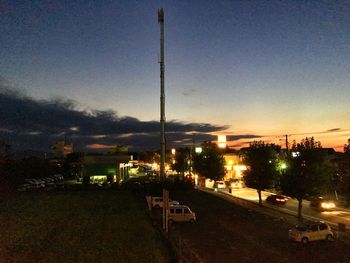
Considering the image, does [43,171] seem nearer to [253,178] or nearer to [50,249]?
[253,178]

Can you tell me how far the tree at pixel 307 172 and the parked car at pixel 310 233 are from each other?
10.2 metres

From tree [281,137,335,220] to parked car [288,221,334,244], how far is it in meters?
10.2

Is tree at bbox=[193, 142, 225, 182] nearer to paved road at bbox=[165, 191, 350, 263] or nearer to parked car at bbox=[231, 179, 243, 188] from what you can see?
parked car at bbox=[231, 179, 243, 188]

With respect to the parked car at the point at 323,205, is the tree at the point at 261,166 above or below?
above

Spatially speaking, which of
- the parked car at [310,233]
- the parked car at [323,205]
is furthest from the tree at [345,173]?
the parked car at [323,205]

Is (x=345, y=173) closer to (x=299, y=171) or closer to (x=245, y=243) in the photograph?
(x=245, y=243)

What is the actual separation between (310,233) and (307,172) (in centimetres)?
1307

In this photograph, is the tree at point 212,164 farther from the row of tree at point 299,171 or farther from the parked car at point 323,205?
the parked car at point 323,205

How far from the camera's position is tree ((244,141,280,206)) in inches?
1956

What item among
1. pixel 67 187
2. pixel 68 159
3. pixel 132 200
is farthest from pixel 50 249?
pixel 68 159

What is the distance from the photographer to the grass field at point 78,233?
2181 cm

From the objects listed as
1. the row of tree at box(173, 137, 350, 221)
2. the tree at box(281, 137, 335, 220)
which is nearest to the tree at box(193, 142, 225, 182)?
the row of tree at box(173, 137, 350, 221)

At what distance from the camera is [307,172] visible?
3834 centimetres

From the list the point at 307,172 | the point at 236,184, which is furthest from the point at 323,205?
the point at 236,184
